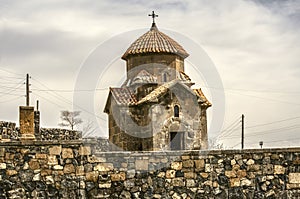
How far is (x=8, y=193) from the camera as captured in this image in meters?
9.38

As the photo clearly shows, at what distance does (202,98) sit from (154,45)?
3.21m

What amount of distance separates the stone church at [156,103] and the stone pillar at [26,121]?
27.7 ft

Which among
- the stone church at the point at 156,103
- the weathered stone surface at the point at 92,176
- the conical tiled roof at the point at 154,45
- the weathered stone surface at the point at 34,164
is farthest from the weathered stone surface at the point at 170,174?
the conical tiled roof at the point at 154,45

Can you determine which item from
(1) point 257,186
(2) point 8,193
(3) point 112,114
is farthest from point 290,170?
(3) point 112,114

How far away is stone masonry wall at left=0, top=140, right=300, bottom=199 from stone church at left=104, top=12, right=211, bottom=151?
9.84 meters

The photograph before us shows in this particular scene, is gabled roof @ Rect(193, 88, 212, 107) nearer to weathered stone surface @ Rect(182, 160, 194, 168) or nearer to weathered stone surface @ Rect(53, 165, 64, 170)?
weathered stone surface @ Rect(182, 160, 194, 168)

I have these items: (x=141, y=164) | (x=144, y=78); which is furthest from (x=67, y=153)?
(x=144, y=78)

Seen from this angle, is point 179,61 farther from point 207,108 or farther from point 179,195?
point 179,195

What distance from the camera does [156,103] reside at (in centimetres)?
2050

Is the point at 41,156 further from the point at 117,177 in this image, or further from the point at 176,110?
the point at 176,110

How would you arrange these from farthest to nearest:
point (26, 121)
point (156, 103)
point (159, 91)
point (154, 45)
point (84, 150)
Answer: point (154, 45) → point (159, 91) → point (156, 103) → point (26, 121) → point (84, 150)

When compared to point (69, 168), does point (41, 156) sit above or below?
above

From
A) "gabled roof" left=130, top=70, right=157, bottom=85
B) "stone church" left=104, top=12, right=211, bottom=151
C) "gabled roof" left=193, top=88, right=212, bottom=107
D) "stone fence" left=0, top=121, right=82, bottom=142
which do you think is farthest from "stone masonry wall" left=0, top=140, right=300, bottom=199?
"gabled roof" left=130, top=70, right=157, bottom=85

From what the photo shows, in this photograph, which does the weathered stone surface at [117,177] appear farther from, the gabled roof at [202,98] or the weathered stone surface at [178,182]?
the gabled roof at [202,98]
